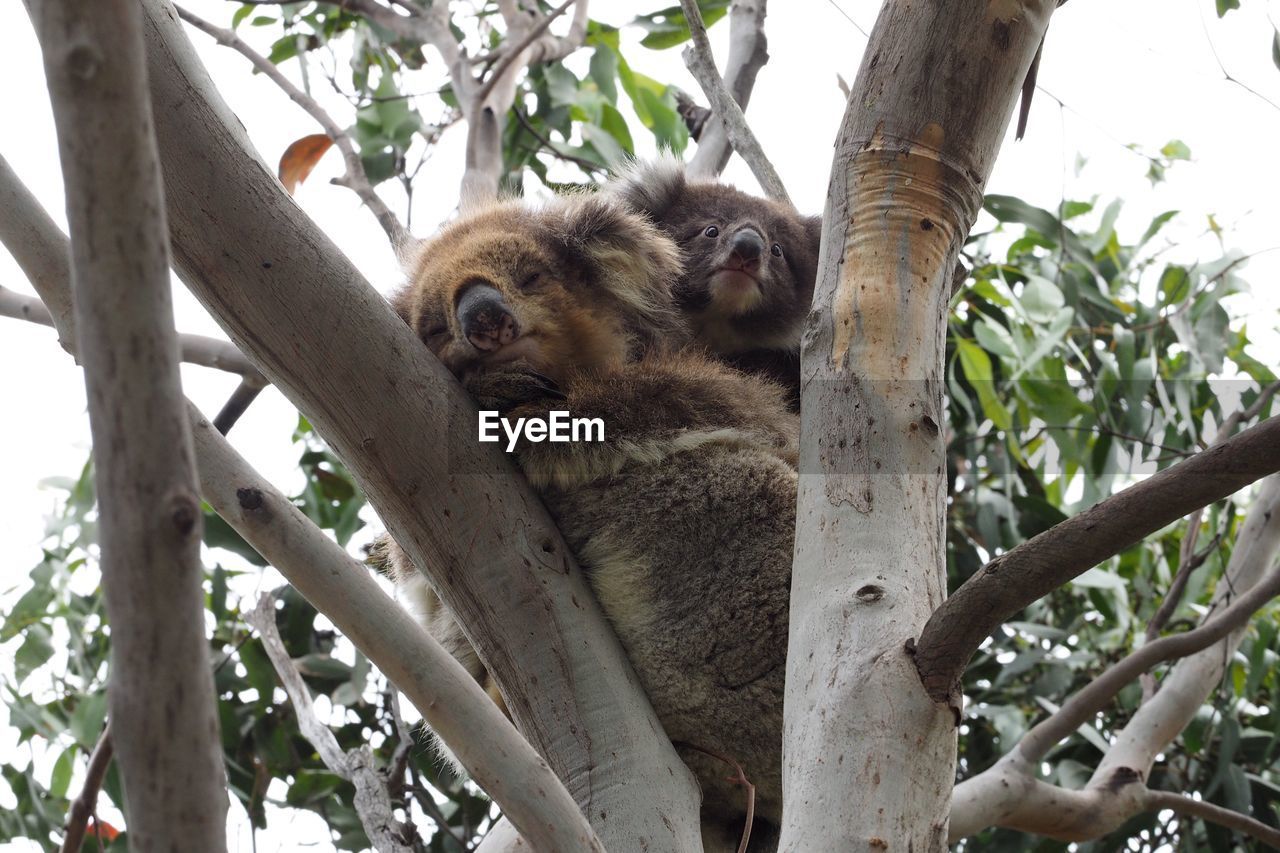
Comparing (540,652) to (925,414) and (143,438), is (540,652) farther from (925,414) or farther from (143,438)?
(143,438)

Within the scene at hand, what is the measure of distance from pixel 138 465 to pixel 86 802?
3.46ft

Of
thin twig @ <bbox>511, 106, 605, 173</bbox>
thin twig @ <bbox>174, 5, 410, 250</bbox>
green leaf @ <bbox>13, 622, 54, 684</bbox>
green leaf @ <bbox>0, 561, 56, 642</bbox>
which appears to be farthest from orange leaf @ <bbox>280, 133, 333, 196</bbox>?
green leaf @ <bbox>13, 622, 54, 684</bbox>

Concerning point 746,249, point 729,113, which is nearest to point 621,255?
point 729,113

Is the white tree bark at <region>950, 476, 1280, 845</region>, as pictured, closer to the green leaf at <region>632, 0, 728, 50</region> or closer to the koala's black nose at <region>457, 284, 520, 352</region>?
the koala's black nose at <region>457, 284, 520, 352</region>

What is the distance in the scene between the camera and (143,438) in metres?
0.51

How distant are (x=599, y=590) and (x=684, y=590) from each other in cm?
10

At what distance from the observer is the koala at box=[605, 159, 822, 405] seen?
2168 mm

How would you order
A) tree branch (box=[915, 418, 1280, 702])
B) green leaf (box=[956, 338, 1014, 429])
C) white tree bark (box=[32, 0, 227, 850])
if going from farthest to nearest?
green leaf (box=[956, 338, 1014, 429]), tree branch (box=[915, 418, 1280, 702]), white tree bark (box=[32, 0, 227, 850])

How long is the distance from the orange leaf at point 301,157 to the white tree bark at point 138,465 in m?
2.28

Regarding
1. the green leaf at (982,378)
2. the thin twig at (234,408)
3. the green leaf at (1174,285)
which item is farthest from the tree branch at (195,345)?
the green leaf at (1174,285)

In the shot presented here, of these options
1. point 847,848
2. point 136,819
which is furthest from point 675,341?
point 136,819

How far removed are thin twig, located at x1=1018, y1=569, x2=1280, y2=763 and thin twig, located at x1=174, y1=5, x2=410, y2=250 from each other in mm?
1389

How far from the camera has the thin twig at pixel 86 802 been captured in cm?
132

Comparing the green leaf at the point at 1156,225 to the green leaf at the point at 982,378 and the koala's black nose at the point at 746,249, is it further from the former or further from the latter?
the koala's black nose at the point at 746,249
